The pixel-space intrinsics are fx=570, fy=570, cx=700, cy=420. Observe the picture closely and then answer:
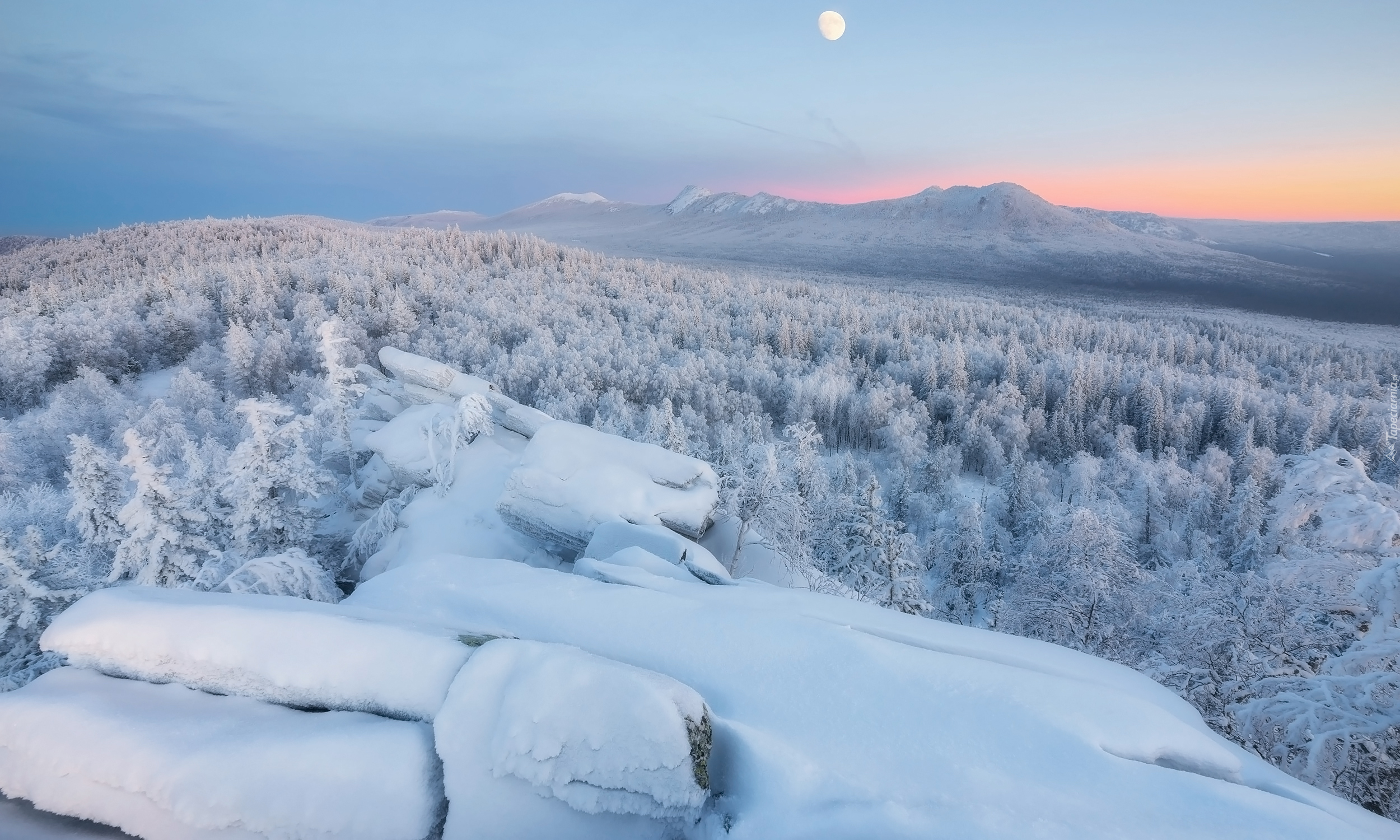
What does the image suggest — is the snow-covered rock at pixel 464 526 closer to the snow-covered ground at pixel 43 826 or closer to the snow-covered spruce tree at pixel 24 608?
the snow-covered spruce tree at pixel 24 608

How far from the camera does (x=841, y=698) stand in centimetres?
651

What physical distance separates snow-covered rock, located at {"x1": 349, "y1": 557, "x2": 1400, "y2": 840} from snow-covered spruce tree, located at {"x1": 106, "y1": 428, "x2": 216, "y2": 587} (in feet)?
39.9

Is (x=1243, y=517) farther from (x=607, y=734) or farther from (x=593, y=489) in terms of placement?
(x=607, y=734)

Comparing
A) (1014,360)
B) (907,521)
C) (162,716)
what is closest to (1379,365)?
(1014,360)

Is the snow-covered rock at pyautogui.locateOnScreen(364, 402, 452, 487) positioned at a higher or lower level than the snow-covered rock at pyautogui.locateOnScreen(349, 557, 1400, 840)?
lower

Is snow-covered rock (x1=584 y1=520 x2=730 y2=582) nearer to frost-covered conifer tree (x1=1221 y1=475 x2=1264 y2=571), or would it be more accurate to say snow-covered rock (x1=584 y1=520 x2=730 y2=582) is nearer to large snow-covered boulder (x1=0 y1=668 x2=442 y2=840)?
large snow-covered boulder (x1=0 y1=668 x2=442 y2=840)

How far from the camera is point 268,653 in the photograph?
249 inches

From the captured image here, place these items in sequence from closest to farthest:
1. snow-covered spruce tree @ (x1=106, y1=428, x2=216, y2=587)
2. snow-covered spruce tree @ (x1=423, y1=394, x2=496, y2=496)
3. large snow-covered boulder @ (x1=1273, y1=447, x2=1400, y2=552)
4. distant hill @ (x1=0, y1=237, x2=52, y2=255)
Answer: large snow-covered boulder @ (x1=1273, y1=447, x2=1400, y2=552)
snow-covered spruce tree @ (x1=106, y1=428, x2=216, y2=587)
snow-covered spruce tree @ (x1=423, y1=394, x2=496, y2=496)
distant hill @ (x1=0, y1=237, x2=52, y2=255)

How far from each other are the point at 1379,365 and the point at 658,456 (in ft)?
355

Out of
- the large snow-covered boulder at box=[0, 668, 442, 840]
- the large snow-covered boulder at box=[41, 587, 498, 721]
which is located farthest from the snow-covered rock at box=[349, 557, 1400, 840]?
the large snow-covered boulder at box=[0, 668, 442, 840]

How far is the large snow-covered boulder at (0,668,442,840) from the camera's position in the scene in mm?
5102

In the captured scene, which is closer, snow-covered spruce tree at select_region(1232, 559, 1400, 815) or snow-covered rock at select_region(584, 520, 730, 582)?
snow-covered spruce tree at select_region(1232, 559, 1400, 815)

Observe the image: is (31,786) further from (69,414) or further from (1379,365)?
(1379,365)

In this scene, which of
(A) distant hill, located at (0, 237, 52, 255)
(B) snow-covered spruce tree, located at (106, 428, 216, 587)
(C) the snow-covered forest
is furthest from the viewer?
(A) distant hill, located at (0, 237, 52, 255)
